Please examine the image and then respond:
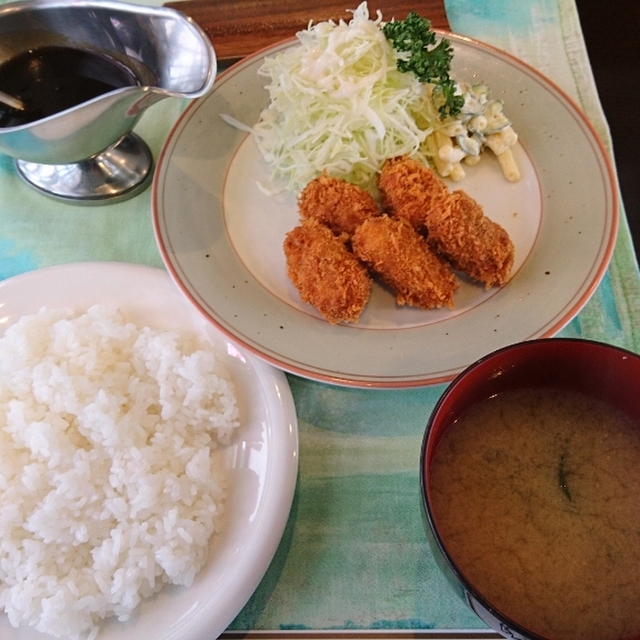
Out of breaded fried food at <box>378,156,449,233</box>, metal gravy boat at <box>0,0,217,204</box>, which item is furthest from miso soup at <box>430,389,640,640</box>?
metal gravy boat at <box>0,0,217,204</box>

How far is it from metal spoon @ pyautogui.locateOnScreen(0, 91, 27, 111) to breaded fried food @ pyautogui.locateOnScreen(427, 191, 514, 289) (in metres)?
1.30

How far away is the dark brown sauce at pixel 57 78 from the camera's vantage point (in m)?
Answer: 1.81

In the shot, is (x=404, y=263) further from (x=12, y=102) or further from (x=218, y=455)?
(x=12, y=102)

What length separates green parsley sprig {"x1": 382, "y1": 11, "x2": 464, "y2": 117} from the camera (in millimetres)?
1793

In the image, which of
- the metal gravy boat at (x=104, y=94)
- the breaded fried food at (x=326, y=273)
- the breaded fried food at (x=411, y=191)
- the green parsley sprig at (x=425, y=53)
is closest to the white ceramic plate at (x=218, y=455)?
the breaded fried food at (x=326, y=273)

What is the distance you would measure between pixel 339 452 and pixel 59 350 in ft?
2.47

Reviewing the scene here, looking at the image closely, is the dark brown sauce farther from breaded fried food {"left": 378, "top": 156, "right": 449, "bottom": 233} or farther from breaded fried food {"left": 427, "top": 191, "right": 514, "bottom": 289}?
breaded fried food {"left": 427, "top": 191, "right": 514, "bottom": 289}

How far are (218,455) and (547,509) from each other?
29.7 inches

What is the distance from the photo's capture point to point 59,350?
4.82 feet

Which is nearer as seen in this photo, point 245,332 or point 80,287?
point 245,332

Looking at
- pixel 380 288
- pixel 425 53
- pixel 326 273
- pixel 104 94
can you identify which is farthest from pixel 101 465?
pixel 425 53

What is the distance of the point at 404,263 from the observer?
1.59m

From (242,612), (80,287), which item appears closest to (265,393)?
(242,612)

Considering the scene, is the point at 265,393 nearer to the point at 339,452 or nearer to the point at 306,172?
the point at 339,452
